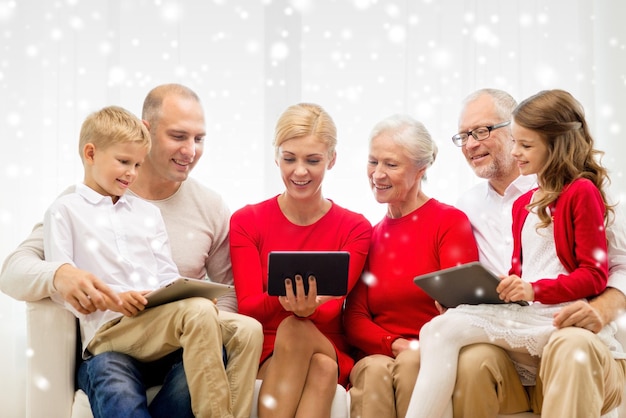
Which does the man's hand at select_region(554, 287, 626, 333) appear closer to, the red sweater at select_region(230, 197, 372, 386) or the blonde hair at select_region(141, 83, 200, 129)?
the red sweater at select_region(230, 197, 372, 386)

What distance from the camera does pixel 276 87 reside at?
3414 mm

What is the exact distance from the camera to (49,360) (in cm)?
211

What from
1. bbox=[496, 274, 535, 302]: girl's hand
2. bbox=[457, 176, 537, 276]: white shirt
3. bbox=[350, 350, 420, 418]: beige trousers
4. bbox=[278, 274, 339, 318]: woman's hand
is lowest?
bbox=[350, 350, 420, 418]: beige trousers

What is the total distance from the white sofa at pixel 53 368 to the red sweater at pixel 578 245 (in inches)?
13.8

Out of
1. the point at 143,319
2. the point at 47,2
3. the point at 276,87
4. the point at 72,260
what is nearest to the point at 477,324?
the point at 143,319

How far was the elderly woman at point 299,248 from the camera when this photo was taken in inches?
84.4

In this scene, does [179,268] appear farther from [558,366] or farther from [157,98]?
[558,366]

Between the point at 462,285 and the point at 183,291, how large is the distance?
76 cm

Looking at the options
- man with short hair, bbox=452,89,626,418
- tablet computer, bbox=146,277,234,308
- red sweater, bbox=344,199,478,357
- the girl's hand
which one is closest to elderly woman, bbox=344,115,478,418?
red sweater, bbox=344,199,478,357

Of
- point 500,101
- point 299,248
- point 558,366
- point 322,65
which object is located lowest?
point 558,366

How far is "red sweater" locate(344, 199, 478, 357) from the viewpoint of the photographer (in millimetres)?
2377

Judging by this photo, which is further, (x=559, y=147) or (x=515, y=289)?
(x=559, y=147)

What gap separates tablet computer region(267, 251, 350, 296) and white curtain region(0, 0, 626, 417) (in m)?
1.29

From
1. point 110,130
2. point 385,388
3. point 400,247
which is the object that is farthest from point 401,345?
point 110,130
